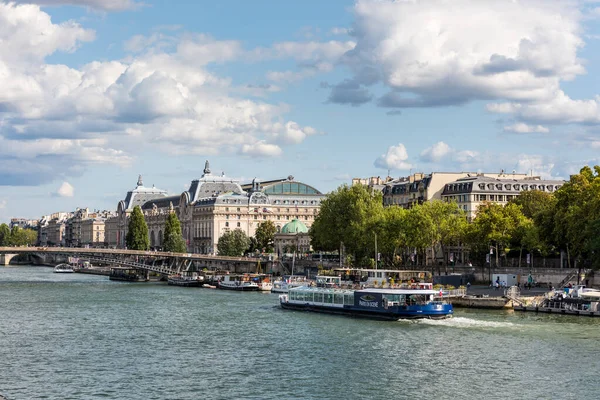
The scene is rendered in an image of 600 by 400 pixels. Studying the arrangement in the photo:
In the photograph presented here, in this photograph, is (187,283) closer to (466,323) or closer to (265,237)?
(265,237)

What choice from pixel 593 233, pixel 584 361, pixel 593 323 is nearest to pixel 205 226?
pixel 593 233

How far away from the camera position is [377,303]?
233 ft

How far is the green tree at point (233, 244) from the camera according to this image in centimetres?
16025

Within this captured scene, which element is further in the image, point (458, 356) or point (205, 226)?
point (205, 226)

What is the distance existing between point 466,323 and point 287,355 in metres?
17.3

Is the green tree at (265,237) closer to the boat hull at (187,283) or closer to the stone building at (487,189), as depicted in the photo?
the stone building at (487,189)

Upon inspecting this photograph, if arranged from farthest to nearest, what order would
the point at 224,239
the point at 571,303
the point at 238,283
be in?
the point at 224,239 → the point at 238,283 → the point at 571,303

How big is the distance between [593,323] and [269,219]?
119 meters

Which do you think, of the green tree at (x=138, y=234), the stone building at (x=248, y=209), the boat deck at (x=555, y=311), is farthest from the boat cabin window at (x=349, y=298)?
the stone building at (x=248, y=209)

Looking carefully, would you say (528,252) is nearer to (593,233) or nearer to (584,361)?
(593,233)

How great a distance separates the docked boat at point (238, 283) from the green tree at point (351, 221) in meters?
12.0

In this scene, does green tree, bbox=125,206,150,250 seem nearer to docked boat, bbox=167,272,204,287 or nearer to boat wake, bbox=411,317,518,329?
docked boat, bbox=167,272,204,287

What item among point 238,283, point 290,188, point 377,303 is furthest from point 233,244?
point 377,303

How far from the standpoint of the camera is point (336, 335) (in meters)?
61.2
